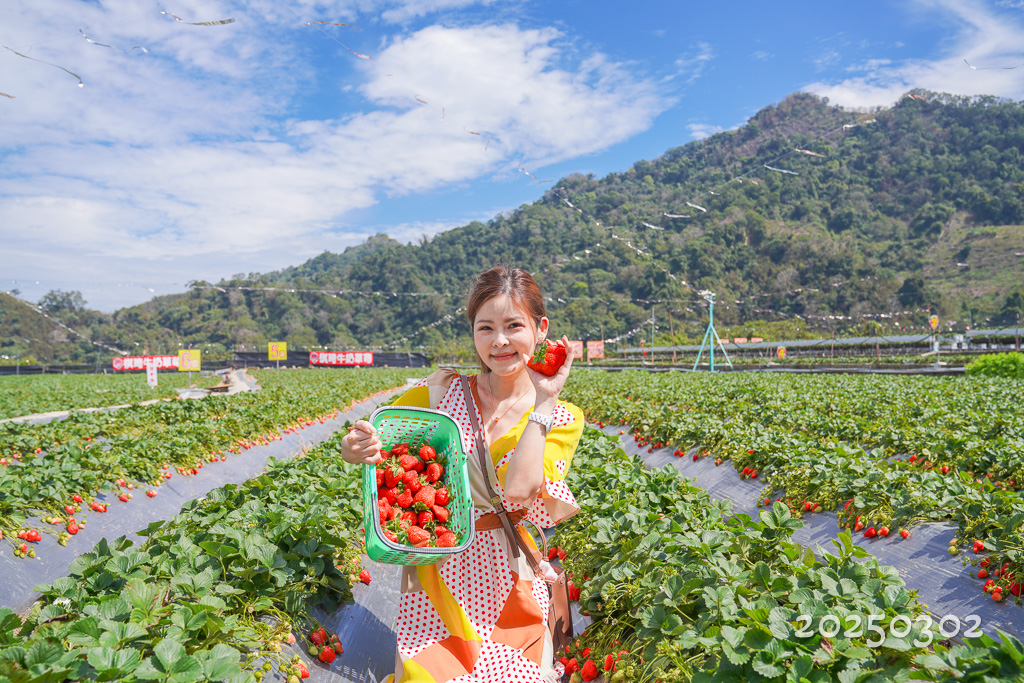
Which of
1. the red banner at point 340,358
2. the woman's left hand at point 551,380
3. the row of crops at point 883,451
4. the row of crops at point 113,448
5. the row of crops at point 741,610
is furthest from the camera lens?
the red banner at point 340,358

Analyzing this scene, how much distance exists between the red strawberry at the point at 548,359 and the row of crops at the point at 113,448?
13.9ft

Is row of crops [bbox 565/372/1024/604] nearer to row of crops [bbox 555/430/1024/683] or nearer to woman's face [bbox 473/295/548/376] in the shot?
row of crops [bbox 555/430/1024/683]

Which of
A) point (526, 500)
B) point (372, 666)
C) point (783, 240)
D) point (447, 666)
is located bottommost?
point (372, 666)

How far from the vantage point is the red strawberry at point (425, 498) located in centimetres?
236

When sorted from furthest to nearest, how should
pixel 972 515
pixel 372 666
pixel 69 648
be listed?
1. pixel 972 515
2. pixel 372 666
3. pixel 69 648

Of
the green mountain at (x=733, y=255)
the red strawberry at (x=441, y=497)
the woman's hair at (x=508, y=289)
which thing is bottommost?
the red strawberry at (x=441, y=497)

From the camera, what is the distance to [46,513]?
15.3 feet

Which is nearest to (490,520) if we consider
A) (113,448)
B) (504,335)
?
(504,335)

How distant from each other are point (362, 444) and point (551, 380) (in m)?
0.77

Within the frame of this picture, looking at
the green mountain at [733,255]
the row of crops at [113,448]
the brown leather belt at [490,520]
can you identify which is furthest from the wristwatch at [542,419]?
the green mountain at [733,255]

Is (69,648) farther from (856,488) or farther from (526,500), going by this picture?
(856,488)

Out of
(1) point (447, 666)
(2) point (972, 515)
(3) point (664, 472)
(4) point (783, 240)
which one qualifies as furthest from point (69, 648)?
(4) point (783, 240)

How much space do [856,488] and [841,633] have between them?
8.93ft

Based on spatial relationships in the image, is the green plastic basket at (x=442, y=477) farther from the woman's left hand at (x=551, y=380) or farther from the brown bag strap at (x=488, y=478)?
the woman's left hand at (x=551, y=380)
